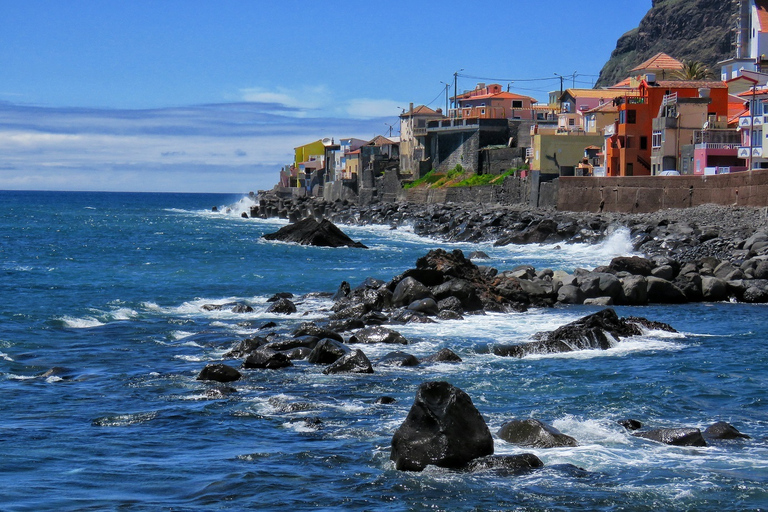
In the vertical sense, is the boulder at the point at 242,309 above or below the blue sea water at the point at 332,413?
above

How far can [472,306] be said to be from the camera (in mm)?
23234

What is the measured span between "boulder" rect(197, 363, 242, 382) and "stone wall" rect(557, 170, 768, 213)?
30.4 m

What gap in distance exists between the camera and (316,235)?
50.2m

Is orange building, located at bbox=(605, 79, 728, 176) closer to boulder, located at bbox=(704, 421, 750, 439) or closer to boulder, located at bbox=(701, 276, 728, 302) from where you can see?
boulder, located at bbox=(701, 276, 728, 302)

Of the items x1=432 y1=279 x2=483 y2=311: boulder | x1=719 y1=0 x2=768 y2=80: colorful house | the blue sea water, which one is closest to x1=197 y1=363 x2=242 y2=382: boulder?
the blue sea water

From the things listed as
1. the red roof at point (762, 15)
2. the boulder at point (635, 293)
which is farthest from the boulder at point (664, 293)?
the red roof at point (762, 15)

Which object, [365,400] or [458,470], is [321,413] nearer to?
[365,400]

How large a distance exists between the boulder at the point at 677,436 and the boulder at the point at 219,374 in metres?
6.80

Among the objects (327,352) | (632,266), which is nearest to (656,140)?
(632,266)

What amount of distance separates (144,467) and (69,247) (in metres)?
45.6

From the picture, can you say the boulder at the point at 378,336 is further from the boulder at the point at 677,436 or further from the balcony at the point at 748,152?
the balcony at the point at 748,152

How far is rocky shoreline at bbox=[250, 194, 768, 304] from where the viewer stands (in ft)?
79.9

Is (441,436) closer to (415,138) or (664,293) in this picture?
(664,293)

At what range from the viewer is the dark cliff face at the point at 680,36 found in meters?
121
